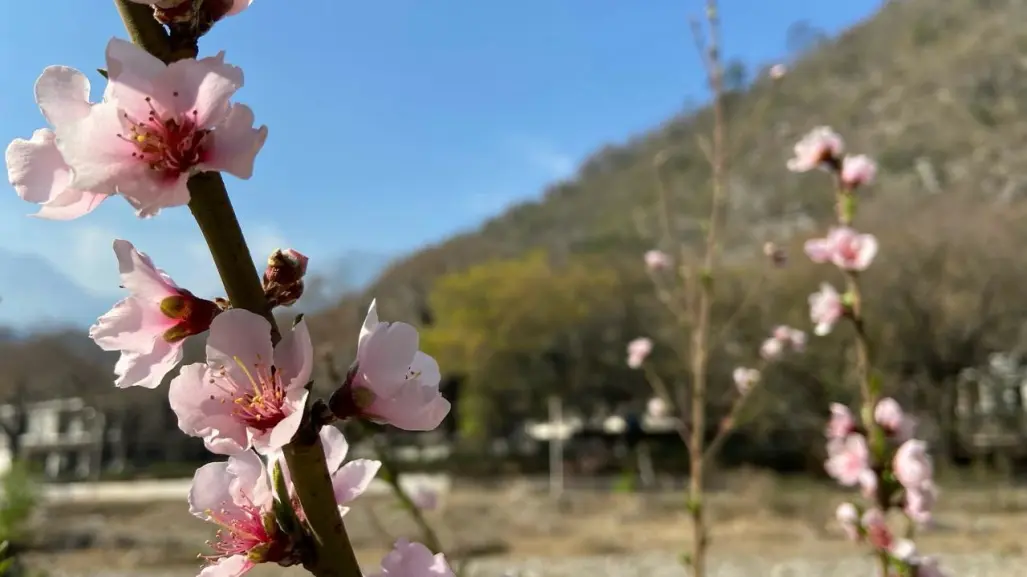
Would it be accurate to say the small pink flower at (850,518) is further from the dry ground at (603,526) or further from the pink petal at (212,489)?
the dry ground at (603,526)

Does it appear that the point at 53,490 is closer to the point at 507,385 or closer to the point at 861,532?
the point at 507,385

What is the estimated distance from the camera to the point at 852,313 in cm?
185

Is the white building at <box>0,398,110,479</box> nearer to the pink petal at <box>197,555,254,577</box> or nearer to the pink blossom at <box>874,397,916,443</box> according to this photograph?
the pink blossom at <box>874,397,916,443</box>

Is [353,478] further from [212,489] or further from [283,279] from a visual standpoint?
[283,279]

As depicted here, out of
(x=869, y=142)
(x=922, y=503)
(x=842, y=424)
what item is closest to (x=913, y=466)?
(x=922, y=503)

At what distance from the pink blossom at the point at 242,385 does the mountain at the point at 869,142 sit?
24.6m

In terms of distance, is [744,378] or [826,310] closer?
[826,310]

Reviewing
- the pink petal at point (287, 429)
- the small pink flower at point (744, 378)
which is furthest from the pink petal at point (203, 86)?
the small pink flower at point (744, 378)

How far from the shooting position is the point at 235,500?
76cm

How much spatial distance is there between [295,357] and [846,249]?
1728 mm

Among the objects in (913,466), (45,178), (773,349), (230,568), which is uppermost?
(45,178)

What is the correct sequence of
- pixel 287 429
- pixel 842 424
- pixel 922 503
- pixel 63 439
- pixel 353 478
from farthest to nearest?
pixel 63 439 → pixel 842 424 → pixel 922 503 → pixel 353 478 → pixel 287 429

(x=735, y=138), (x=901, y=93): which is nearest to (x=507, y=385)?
(x=735, y=138)

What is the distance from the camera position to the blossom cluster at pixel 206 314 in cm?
63
